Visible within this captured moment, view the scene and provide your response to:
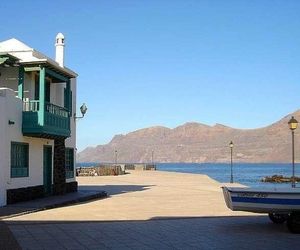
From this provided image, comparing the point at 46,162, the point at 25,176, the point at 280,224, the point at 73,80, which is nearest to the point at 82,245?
the point at 280,224

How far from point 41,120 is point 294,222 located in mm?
10799

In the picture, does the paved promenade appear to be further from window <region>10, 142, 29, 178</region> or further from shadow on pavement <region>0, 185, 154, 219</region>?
window <region>10, 142, 29, 178</region>

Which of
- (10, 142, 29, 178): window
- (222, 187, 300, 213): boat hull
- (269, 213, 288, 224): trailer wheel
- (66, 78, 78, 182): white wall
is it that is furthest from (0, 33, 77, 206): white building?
(269, 213, 288, 224): trailer wheel

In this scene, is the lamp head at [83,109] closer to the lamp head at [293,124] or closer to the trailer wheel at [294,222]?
the lamp head at [293,124]

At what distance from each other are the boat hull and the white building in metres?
8.93

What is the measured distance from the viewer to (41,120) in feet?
67.2

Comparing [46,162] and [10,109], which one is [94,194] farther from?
[10,109]

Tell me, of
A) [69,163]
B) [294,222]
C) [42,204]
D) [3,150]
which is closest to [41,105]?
[3,150]

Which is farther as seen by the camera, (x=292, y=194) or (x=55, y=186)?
(x=55, y=186)

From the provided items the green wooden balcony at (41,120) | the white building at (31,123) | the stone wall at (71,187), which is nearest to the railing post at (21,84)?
the white building at (31,123)

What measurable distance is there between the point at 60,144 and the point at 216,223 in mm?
11547

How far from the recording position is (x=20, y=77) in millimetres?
21109

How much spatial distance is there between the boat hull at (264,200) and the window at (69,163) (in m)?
13.7

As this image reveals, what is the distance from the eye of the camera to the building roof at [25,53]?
20.9m
